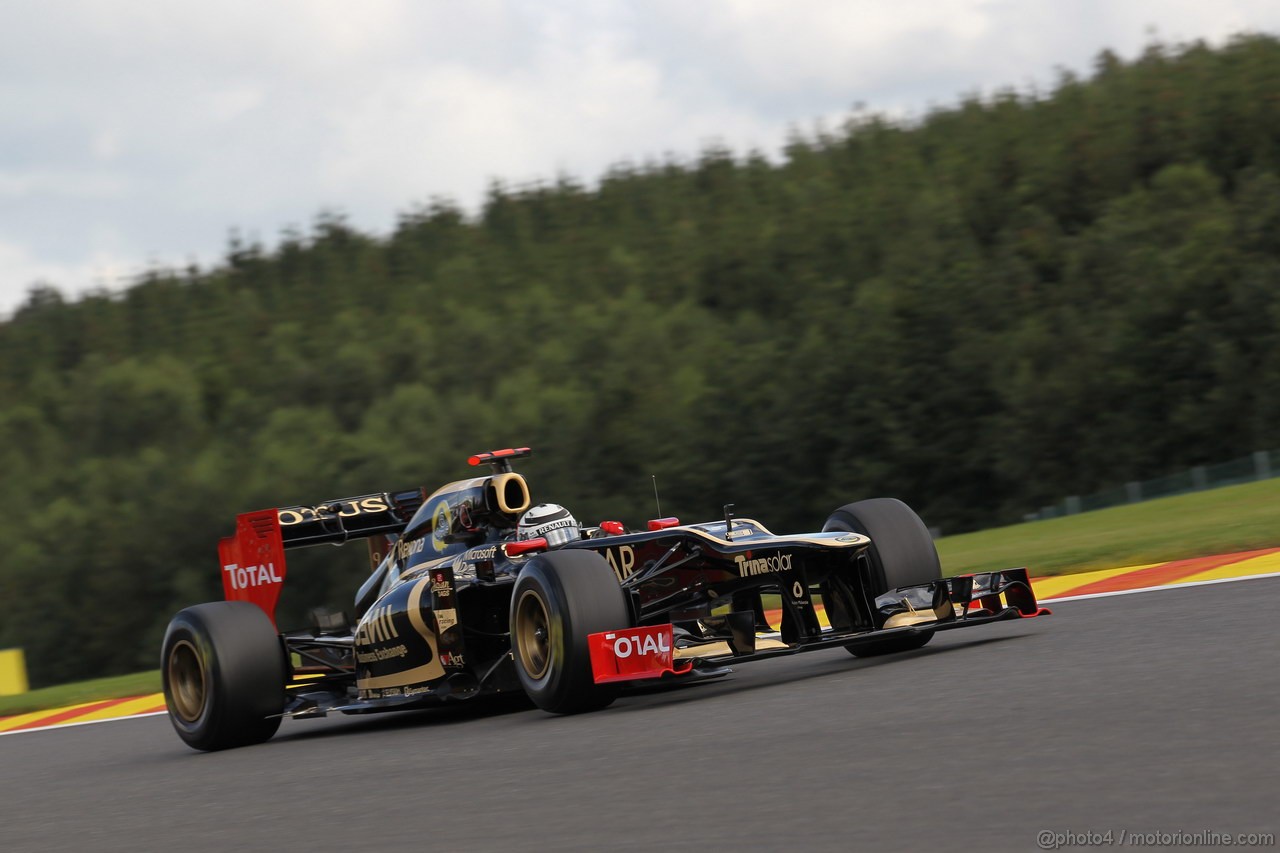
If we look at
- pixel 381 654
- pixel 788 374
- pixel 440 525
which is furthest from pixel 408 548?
pixel 788 374

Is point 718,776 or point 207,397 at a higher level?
point 207,397

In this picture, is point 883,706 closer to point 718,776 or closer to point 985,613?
point 718,776

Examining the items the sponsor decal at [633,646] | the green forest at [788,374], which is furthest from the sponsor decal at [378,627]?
the green forest at [788,374]

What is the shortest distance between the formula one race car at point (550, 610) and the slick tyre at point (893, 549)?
0.04 ft

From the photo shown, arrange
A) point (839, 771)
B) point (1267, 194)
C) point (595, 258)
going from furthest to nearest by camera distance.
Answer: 1. point (595, 258)
2. point (1267, 194)
3. point (839, 771)

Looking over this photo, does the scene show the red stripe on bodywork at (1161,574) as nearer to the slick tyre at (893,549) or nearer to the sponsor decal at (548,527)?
the slick tyre at (893,549)

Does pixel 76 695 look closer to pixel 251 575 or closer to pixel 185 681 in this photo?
pixel 251 575

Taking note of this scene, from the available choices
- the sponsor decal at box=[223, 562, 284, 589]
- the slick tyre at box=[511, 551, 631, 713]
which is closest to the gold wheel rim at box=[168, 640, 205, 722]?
the sponsor decal at box=[223, 562, 284, 589]

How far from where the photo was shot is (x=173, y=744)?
11109 mm

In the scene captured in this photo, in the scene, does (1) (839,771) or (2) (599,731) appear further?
(2) (599,731)

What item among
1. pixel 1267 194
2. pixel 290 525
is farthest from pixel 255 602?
pixel 1267 194

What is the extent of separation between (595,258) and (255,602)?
113 metres

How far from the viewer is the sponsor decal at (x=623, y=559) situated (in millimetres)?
9422

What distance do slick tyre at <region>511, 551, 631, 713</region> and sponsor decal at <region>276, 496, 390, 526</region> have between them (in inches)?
121
